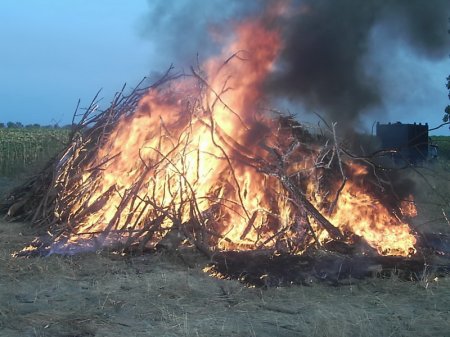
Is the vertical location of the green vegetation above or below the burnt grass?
above

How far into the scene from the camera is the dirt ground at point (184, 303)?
13.6 ft

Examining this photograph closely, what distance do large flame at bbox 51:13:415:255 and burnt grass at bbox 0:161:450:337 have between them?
3.85 ft

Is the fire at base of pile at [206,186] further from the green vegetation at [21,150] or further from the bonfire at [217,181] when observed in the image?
the green vegetation at [21,150]

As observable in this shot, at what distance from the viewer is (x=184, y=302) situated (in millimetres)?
4871

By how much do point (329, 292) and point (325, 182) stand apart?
3005 mm

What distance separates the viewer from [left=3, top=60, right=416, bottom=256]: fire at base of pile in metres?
7.13

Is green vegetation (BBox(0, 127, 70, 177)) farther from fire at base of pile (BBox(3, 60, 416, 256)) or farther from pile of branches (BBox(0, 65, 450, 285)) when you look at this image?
fire at base of pile (BBox(3, 60, 416, 256))

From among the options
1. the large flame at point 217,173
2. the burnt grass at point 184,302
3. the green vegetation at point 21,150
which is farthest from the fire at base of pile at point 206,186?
the green vegetation at point 21,150

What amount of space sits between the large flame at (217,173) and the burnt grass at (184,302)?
117 centimetres

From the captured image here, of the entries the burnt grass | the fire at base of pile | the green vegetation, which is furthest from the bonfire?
the green vegetation

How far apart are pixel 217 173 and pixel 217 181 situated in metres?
0.13

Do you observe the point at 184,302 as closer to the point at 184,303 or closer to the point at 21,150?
the point at 184,303

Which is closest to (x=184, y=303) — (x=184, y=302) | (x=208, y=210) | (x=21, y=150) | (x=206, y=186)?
(x=184, y=302)

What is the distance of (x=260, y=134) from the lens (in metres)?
8.09
